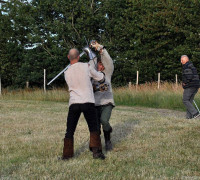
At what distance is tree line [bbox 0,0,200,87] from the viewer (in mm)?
24125

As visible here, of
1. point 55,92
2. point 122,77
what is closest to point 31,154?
point 55,92

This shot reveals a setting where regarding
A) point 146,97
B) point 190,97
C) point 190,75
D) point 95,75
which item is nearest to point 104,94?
point 95,75

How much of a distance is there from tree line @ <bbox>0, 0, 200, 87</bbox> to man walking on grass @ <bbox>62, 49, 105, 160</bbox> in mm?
19541

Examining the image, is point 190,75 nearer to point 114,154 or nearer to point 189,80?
point 189,80

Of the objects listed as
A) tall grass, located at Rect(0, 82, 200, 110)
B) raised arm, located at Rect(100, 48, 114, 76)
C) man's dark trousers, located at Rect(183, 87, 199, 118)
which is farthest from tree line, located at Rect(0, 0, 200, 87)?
raised arm, located at Rect(100, 48, 114, 76)

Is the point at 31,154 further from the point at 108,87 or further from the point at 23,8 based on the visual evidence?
the point at 23,8

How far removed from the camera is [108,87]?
17.7 feet

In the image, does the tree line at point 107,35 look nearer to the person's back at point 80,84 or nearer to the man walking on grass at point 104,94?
the man walking on grass at point 104,94

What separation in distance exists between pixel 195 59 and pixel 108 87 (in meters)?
18.8

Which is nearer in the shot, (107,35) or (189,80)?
(189,80)

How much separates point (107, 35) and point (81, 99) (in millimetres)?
23499

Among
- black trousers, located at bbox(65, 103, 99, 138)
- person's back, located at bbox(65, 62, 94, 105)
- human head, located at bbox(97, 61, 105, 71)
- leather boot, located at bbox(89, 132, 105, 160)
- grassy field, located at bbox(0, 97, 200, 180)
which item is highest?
human head, located at bbox(97, 61, 105, 71)

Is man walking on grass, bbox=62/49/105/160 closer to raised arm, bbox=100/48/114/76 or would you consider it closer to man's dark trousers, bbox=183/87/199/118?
raised arm, bbox=100/48/114/76

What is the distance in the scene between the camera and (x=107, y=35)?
27.7 m
